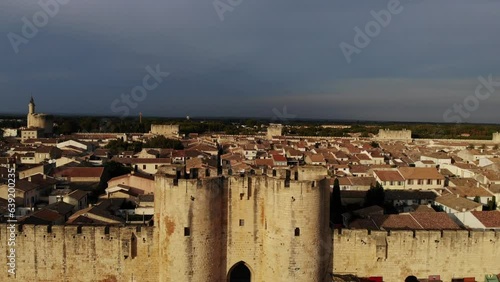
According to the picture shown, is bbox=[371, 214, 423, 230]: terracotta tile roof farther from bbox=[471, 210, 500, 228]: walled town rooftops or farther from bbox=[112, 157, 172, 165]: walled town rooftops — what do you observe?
bbox=[112, 157, 172, 165]: walled town rooftops

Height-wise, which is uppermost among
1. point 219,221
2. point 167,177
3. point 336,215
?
point 167,177

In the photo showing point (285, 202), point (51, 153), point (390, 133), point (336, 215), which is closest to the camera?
point (285, 202)

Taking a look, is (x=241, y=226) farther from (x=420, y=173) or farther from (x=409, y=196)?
(x=420, y=173)

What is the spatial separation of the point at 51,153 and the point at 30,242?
138ft

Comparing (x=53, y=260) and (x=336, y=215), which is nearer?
(x=53, y=260)

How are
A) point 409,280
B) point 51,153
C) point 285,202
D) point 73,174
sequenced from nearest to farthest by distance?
point 285,202, point 409,280, point 73,174, point 51,153

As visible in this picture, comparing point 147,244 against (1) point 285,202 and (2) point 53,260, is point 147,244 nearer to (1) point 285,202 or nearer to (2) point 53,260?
(2) point 53,260

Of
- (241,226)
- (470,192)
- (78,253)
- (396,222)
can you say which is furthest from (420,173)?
(78,253)

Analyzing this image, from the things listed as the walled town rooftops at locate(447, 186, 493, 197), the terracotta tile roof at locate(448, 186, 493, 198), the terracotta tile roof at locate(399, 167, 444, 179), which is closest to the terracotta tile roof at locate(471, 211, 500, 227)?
the terracotta tile roof at locate(448, 186, 493, 198)

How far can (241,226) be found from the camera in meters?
15.2

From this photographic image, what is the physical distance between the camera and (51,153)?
53031 mm

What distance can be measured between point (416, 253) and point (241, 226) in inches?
272

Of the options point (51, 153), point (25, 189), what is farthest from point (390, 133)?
point (25, 189)

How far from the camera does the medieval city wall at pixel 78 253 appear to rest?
592 inches
